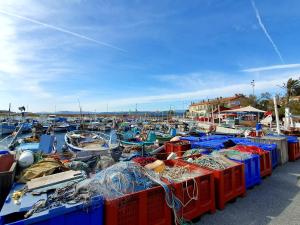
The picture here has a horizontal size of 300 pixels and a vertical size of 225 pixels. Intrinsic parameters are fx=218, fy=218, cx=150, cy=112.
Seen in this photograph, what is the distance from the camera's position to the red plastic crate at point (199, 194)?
4789 mm

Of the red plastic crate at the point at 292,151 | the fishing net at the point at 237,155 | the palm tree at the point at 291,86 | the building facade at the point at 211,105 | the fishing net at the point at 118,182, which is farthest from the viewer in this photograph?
the building facade at the point at 211,105

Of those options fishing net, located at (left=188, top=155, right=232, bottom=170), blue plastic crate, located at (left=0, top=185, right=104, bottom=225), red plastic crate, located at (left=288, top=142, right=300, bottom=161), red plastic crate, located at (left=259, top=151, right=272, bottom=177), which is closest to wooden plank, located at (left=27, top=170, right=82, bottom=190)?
blue plastic crate, located at (left=0, top=185, right=104, bottom=225)

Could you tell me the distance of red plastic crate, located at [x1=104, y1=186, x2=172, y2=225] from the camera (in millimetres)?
3816

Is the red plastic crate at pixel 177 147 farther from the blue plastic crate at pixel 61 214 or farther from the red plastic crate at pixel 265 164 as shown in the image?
the blue plastic crate at pixel 61 214

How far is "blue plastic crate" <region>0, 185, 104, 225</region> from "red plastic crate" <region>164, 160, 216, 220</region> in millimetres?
1700

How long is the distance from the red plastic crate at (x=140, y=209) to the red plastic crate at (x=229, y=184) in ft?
5.69

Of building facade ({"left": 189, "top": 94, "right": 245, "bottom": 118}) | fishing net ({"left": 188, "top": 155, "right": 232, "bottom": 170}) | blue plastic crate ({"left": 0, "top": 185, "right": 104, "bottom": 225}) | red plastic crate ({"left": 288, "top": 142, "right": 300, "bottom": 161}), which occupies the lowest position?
red plastic crate ({"left": 288, "top": 142, "right": 300, "bottom": 161})

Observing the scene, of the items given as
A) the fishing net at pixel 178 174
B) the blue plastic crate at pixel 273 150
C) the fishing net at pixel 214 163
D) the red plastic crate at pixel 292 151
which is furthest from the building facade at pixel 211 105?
the fishing net at pixel 178 174

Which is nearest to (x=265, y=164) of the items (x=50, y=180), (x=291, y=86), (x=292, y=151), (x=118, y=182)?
(x=292, y=151)

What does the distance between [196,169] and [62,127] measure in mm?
45614

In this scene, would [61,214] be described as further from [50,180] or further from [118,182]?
[50,180]

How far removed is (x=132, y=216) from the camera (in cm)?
405

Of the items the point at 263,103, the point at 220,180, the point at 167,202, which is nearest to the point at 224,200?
the point at 220,180

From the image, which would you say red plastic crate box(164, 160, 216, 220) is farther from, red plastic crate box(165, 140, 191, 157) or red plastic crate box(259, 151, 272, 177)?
red plastic crate box(165, 140, 191, 157)
